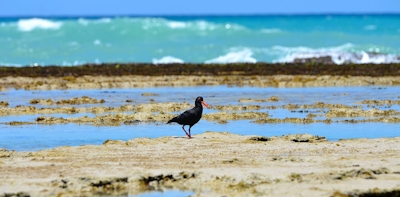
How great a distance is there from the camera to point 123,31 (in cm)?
6353

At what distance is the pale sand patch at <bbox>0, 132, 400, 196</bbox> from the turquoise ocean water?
28.7 metres

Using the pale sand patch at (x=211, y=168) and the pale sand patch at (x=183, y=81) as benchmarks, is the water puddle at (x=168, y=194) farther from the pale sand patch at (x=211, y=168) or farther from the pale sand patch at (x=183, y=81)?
the pale sand patch at (x=183, y=81)

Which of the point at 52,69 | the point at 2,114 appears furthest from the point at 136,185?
the point at 52,69

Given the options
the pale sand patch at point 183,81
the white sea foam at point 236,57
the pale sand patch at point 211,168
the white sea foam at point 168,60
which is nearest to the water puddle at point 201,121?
the pale sand patch at point 183,81

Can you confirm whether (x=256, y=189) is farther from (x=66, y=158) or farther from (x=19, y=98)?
(x=19, y=98)

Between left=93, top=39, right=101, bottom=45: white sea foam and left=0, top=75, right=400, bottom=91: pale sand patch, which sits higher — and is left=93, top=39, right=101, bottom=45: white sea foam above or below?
above

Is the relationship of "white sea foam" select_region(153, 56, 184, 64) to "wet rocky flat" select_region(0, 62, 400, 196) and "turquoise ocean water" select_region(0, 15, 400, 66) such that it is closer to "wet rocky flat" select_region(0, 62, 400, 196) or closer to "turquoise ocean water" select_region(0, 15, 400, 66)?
"turquoise ocean water" select_region(0, 15, 400, 66)

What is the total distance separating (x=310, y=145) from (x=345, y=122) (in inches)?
160

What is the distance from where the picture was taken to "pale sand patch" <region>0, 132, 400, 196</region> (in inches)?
372

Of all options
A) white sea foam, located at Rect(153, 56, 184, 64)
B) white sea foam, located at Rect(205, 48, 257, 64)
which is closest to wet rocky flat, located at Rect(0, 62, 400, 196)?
white sea foam, located at Rect(153, 56, 184, 64)

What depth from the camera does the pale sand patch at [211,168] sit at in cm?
946

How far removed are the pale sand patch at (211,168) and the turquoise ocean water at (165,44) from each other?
94.1 ft

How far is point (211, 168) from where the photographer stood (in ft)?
34.3

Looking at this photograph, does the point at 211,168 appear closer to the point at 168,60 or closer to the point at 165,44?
the point at 168,60
